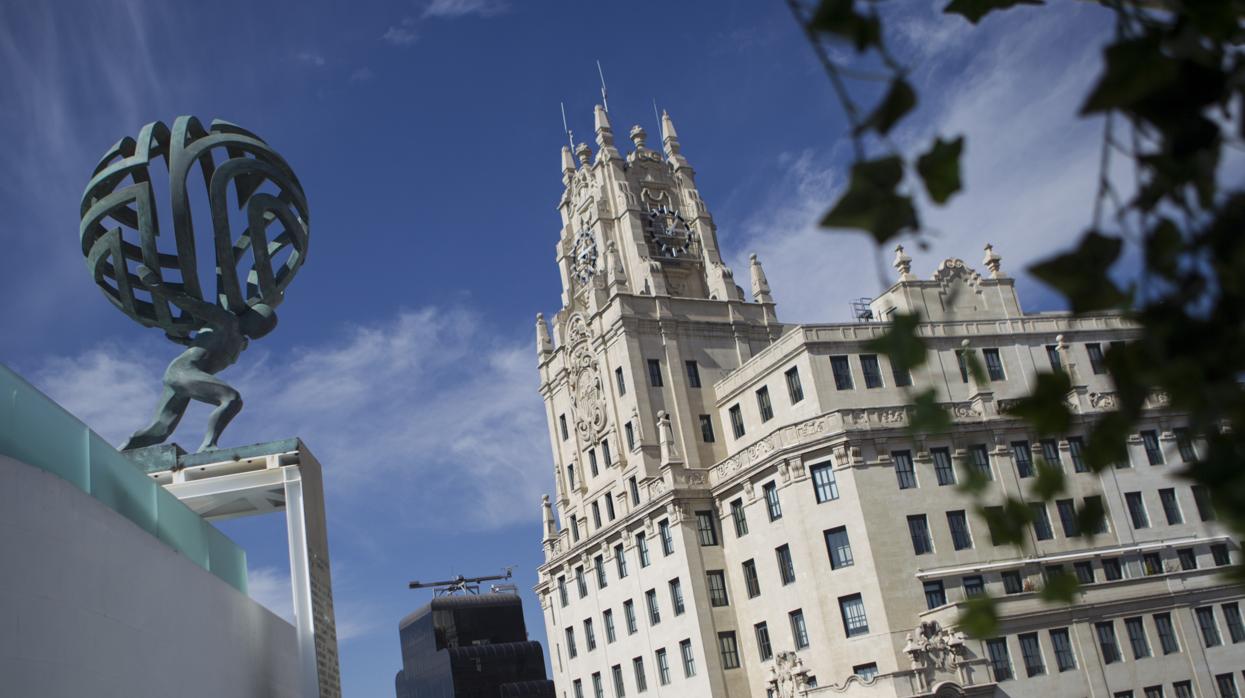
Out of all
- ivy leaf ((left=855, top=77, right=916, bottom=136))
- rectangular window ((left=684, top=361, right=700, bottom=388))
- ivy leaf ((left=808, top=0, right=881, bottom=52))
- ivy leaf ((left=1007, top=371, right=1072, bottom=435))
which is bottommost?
ivy leaf ((left=1007, top=371, right=1072, bottom=435))

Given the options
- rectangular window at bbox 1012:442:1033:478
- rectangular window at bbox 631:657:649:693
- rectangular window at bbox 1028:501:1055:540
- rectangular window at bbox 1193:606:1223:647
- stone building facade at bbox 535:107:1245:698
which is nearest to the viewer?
stone building facade at bbox 535:107:1245:698

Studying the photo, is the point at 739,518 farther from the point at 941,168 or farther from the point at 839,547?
the point at 941,168

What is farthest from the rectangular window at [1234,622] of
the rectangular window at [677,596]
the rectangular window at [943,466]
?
the rectangular window at [677,596]

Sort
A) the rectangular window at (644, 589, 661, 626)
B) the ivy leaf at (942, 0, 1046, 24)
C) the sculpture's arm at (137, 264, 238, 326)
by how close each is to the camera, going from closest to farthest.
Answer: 1. the ivy leaf at (942, 0, 1046, 24)
2. the sculpture's arm at (137, 264, 238, 326)
3. the rectangular window at (644, 589, 661, 626)

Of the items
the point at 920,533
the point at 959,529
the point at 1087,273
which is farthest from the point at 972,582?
the point at 1087,273

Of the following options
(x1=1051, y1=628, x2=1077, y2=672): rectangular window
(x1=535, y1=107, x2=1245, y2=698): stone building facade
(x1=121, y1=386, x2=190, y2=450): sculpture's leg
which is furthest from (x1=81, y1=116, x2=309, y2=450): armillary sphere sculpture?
(x1=1051, y1=628, x2=1077, y2=672): rectangular window

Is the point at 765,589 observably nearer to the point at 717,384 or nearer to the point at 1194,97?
the point at 717,384

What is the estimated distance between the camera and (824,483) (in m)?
52.5

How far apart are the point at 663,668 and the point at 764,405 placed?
14.8 m

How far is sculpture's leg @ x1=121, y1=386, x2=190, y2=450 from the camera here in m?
28.2

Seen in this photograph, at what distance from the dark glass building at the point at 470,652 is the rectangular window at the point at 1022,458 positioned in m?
78.5

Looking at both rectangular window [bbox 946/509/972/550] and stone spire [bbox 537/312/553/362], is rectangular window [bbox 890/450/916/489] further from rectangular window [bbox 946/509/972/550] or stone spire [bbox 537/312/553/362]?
stone spire [bbox 537/312/553/362]

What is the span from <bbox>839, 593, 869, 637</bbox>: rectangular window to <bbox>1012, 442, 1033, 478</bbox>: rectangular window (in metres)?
10.7

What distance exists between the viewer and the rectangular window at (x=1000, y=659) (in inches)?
1890
